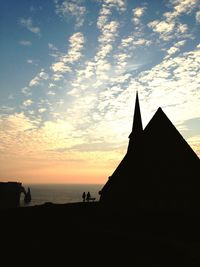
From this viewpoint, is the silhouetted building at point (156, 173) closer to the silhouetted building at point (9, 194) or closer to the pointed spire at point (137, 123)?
the pointed spire at point (137, 123)

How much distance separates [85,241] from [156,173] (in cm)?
836

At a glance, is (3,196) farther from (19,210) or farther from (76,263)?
(76,263)

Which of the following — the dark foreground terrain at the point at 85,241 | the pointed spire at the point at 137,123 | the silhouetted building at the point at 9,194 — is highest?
the pointed spire at the point at 137,123

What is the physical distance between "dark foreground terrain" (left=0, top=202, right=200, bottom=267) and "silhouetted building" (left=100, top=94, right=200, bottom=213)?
1172mm

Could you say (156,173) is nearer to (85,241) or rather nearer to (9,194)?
(85,241)

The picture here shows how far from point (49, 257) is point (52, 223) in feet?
15.1

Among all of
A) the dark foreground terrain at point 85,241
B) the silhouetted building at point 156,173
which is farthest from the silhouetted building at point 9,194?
the dark foreground terrain at point 85,241

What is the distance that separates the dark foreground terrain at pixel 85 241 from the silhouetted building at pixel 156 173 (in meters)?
1.17

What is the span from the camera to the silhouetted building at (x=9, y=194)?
217 feet

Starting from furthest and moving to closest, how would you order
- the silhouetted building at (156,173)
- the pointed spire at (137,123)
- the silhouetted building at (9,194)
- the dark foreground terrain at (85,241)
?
the silhouetted building at (9,194) → the pointed spire at (137,123) → the silhouetted building at (156,173) → the dark foreground terrain at (85,241)

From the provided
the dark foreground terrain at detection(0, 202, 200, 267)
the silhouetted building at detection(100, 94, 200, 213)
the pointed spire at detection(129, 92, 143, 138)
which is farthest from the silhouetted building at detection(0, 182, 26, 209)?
the dark foreground terrain at detection(0, 202, 200, 267)

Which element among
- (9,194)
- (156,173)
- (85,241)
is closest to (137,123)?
(156,173)

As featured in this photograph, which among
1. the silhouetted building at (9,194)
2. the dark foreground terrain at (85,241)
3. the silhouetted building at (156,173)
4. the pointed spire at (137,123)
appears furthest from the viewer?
the silhouetted building at (9,194)

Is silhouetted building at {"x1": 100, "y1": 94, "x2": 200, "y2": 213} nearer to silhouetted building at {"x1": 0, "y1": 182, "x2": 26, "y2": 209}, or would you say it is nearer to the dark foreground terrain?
the dark foreground terrain
